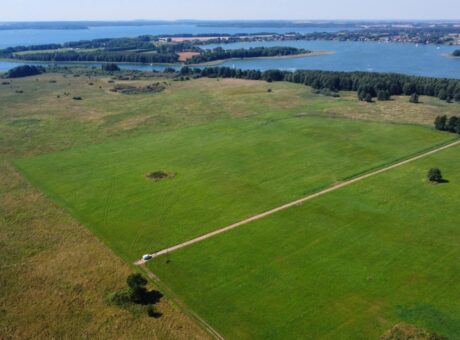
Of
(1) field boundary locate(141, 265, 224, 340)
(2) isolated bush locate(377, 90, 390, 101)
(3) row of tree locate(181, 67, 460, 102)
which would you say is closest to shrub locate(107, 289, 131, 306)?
(1) field boundary locate(141, 265, 224, 340)

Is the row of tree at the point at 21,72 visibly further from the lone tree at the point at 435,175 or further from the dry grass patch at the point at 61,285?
the lone tree at the point at 435,175

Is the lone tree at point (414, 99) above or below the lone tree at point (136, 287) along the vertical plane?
above

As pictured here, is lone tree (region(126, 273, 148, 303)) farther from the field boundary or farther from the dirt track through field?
the dirt track through field

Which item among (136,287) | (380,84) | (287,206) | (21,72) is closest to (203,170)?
(287,206)

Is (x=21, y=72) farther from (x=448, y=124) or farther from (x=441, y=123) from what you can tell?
(x=448, y=124)

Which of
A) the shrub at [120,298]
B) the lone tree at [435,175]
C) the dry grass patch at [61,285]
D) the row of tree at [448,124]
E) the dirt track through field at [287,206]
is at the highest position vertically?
the row of tree at [448,124]

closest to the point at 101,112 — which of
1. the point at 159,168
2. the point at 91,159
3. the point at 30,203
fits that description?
the point at 91,159

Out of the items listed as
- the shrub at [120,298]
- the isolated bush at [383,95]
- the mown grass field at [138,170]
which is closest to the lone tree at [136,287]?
the shrub at [120,298]

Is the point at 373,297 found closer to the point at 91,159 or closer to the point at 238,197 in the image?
the point at 238,197
